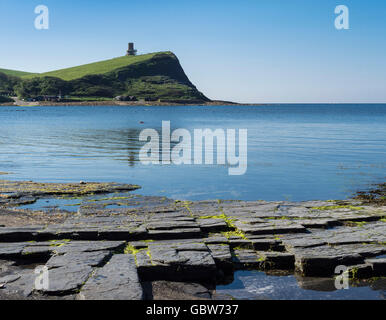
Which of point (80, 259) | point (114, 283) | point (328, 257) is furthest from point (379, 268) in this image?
point (80, 259)

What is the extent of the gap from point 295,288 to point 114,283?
3411 millimetres

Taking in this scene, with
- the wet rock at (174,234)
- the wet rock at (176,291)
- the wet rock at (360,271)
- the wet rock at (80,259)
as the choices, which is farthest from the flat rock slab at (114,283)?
the wet rock at (360,271)

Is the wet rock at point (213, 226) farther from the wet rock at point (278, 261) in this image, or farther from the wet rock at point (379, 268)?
the wet rock at point (379, 268)

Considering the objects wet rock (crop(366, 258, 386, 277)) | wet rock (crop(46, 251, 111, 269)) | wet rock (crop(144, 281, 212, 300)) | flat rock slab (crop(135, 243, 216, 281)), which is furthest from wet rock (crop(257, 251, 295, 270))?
wet rock (crop(46, 251, 111, 269))

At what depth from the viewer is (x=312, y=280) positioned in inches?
315

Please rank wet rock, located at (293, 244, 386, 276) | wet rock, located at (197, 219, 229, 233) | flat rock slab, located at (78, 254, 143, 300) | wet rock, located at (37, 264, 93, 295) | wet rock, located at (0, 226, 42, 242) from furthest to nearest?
wet rock, located at (197, 219, 229, 233) → wet rock, located at (0, 226, 42, 242) → wet rock, located at (293, 244, 386, 276) → wet rock, located at (37, 264, 93, 295) → flat rock slab, located at (78, 254, 143, 300)

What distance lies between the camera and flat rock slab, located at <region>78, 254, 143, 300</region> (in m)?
6.25

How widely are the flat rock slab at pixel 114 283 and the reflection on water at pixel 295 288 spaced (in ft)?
5.49

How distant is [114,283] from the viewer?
6.65 metres

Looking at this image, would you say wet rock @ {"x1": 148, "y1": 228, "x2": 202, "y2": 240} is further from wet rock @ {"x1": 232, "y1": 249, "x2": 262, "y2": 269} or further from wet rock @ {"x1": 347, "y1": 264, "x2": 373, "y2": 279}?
wet rock @ {"x1": 347, "y1": 264, "x2": 373, "y2": 279}

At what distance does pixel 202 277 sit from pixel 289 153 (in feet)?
82.2

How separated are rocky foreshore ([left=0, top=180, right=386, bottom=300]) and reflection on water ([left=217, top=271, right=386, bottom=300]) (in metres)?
0.24

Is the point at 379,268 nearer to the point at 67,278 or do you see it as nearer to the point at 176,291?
the point at 176,291
